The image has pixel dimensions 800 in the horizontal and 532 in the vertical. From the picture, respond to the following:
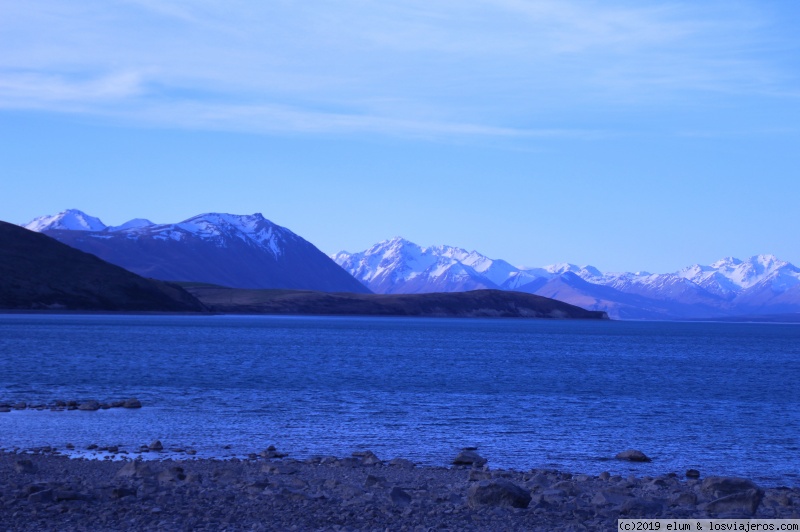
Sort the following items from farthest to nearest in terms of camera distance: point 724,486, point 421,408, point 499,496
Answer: point 421,408
point 724,486
point 499,496

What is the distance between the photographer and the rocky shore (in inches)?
708

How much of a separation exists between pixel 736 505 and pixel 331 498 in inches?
335

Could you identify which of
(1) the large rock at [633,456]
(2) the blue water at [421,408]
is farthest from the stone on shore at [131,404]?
(1) the large rock at [633,456]

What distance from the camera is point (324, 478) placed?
2525 centimetres

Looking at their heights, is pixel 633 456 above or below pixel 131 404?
below

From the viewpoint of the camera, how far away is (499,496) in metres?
20.2

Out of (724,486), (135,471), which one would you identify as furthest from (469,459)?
(135,471)

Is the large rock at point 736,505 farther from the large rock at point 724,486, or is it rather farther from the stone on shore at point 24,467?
the stone on shore at point 24,467

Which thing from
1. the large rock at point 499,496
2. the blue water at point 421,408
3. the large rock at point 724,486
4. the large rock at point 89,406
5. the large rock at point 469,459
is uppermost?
the large rock at point 499,496

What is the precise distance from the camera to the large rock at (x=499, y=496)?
20.2 meters

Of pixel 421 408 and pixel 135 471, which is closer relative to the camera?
pixel 135 471

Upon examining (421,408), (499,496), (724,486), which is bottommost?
(421,408)

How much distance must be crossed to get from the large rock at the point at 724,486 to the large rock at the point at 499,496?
20.1 ft

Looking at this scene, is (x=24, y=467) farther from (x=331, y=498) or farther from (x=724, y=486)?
(x=724, y=486)
